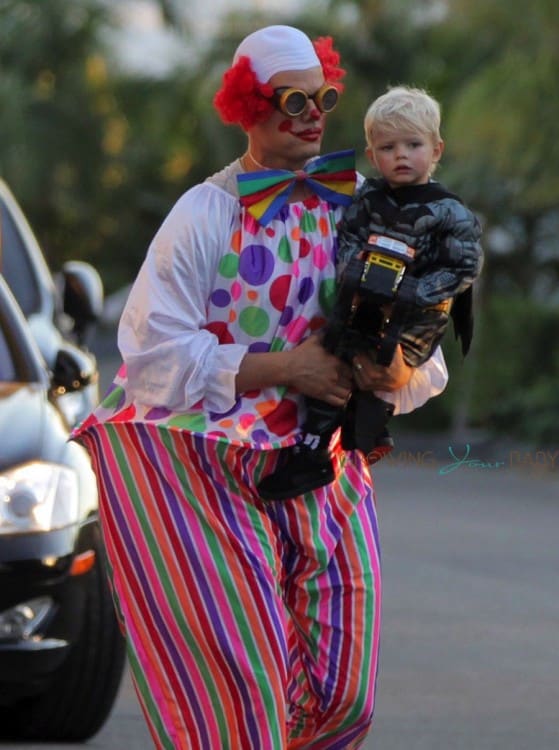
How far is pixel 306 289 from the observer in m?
4.12

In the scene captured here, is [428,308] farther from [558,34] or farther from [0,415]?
[558,34]

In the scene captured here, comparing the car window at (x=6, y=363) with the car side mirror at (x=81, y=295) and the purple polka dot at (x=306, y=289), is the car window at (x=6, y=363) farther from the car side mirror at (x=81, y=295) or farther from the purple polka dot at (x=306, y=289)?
the purple polka dot at (x=306, y=289)

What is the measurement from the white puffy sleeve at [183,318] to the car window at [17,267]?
4214mm

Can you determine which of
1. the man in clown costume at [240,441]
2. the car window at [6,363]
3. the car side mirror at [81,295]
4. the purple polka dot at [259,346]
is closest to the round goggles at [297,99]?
the man in clown costume at [240,441]

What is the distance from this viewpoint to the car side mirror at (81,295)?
795cm

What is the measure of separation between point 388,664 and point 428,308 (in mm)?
3918

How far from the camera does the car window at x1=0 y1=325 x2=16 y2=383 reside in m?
6.76

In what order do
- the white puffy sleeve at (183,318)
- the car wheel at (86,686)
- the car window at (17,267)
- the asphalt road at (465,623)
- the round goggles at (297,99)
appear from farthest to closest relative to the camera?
the car window at (17,267) < the asphalt road at (465,623) < the car wheel at (86,686) < the round goggles at (297,99) < the white puffy sleeve at (183,318)

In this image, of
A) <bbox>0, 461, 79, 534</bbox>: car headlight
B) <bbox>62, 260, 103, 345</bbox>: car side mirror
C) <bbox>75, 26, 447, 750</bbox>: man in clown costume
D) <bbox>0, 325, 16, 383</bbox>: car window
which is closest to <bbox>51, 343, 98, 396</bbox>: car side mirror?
<bbox>0, 325, 16, 383</bbox>: car window

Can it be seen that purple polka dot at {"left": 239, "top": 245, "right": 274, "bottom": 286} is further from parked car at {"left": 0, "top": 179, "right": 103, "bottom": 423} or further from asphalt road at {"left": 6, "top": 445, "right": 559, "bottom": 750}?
parked car at {"left": 0, "top": 179, "right": 103, "bottom": 423}

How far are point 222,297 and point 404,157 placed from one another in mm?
438

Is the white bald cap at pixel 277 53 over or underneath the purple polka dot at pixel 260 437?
over

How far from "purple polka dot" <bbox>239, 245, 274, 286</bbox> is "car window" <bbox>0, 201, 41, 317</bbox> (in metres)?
4.26

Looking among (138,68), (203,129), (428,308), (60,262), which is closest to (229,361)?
(428,308)
